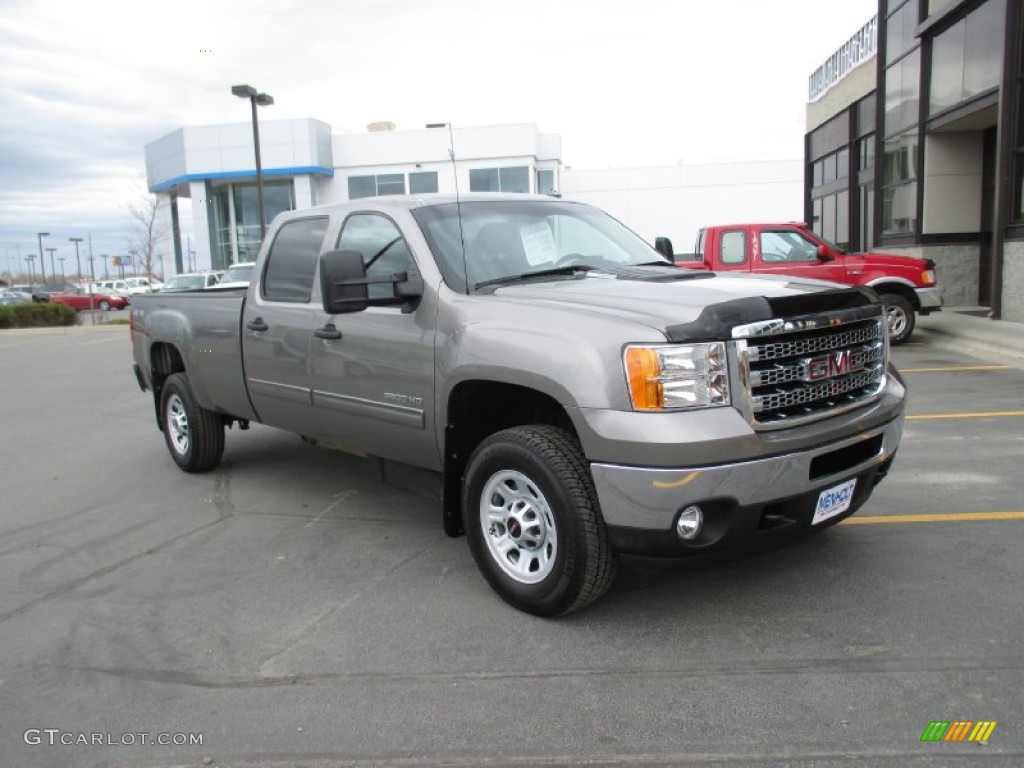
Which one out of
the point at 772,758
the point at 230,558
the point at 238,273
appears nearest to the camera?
the point at 772,758

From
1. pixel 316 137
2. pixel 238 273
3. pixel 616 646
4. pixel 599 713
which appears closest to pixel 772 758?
pixel 599 713

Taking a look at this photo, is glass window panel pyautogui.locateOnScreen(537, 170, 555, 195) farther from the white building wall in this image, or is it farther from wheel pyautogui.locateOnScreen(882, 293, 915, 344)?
wheel pyautogui.locateOnScreen(882, 293, 915, 344)

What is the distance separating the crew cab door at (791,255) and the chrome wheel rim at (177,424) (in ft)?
27.3

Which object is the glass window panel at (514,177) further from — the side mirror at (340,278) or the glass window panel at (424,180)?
the side mirror at (340,278)

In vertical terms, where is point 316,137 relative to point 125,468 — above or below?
above

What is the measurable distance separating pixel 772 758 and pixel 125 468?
6.06 meters

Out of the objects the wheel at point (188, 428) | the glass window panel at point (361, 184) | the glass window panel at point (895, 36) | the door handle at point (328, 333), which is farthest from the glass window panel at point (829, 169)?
the glass window panel at point (361, 184)

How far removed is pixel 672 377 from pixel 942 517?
258 centimetres

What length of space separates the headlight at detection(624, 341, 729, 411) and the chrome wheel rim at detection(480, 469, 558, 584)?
675 millimetres

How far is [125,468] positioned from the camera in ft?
23.0

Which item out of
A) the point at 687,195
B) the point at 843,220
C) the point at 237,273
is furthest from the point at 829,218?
the point at 687,195

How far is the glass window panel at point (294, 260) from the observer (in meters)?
5.10

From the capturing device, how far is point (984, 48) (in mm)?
13430

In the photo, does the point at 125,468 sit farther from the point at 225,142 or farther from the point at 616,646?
the point at 225,142
